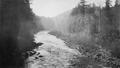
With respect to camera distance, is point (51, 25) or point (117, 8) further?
point (51, 25)

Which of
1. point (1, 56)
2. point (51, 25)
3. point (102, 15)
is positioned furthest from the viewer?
point (51, 25)

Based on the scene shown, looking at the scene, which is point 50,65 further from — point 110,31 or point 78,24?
point 78,24

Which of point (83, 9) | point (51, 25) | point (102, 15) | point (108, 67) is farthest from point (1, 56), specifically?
point (51, 25)

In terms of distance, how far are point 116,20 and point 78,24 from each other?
12.6m

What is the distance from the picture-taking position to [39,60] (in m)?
13.6

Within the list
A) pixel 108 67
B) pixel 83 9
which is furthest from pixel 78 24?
pixel 108 67

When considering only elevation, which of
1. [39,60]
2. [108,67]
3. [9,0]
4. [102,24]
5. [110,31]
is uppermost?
[102,24]

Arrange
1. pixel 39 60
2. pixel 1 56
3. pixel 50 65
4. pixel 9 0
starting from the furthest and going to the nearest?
pixel 39 60 < pixel 50 65 < pixel 9 0 < pixel 1 56

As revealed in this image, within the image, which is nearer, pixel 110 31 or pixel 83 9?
pixel 110 31

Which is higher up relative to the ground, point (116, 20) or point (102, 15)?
point (102, 15)

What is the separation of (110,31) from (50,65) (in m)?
25.0

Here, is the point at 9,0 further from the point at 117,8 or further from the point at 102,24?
the point at 117,8

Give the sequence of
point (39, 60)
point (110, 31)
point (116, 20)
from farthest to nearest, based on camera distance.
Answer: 1. point (116, 20)
2. point (110, 31)
3. point (39, 60)

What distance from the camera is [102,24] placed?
36875 millimetres
